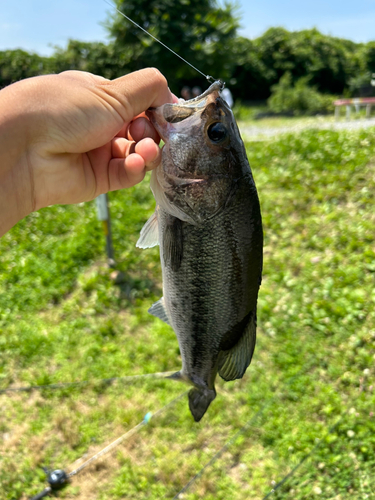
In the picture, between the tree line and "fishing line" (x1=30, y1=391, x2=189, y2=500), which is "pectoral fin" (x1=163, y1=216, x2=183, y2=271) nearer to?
"fishing line" (x1=30, y1=391, x2=189, y2=500)

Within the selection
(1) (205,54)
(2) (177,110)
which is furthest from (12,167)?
(1) (205,54)

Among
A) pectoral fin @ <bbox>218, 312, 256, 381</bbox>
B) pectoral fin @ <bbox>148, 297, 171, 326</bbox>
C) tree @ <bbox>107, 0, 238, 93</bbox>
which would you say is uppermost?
tree @ <bbox>107, 0, 238, 93</bbox>

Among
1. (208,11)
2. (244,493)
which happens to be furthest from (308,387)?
(208,11)

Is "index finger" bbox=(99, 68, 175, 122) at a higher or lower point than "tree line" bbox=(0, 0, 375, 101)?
lower

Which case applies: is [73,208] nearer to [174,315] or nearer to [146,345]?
[146,345]

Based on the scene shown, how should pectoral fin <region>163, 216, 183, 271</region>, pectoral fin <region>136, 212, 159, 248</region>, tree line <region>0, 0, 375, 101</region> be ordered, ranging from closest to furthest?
pectoral fin <region>163, 216, 183, 271</region>
pectoral fin <region>136, 212, 159, 248</region>
tree line <region>0, 0, 375, 101</region>

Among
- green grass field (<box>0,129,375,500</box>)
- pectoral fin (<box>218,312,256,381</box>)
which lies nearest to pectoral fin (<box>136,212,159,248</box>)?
pectoral fin (<box>218,312,256,381</box>)

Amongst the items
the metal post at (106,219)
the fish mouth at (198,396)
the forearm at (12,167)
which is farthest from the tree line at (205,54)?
the fish mouth at (198,396)

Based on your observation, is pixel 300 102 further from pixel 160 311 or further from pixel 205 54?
pixel 160 311
